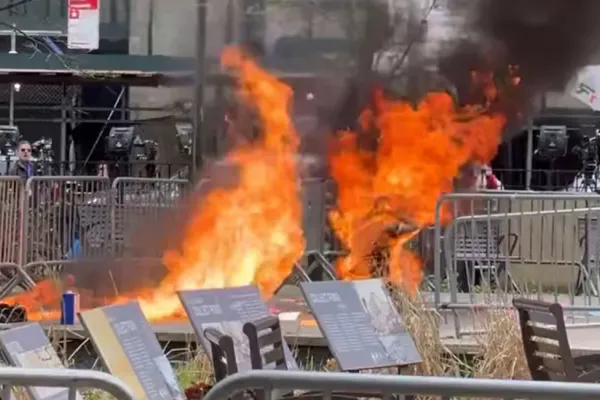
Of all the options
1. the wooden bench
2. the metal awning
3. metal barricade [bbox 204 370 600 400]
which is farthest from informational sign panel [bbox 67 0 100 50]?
metal barricade [bbox 204 370 600 400]

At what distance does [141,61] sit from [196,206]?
3645mm

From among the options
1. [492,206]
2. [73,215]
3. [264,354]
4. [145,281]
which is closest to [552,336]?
[264,354]

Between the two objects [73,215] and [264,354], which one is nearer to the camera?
[264,354]

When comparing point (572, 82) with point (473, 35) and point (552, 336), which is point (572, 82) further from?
point (552, 336)

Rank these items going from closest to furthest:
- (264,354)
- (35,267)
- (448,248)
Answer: (264,354) → (448,248) → (35,267)

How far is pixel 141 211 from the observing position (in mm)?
A: 10688

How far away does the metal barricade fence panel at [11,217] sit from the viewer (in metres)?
9.76

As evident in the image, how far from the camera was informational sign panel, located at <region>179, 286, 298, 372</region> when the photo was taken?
543cm

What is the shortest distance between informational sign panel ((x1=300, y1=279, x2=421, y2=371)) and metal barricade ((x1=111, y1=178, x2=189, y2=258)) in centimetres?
467

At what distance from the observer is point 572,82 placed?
36.6 feet

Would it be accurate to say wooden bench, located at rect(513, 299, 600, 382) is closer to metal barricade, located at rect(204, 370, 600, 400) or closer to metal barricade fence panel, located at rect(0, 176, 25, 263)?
metal barricade, located at rect(204, 370, 600, 400)

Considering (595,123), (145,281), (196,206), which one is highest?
(595,123)

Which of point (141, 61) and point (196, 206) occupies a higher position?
point (141, 61)

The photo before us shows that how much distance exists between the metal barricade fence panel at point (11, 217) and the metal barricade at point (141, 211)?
0.98m
